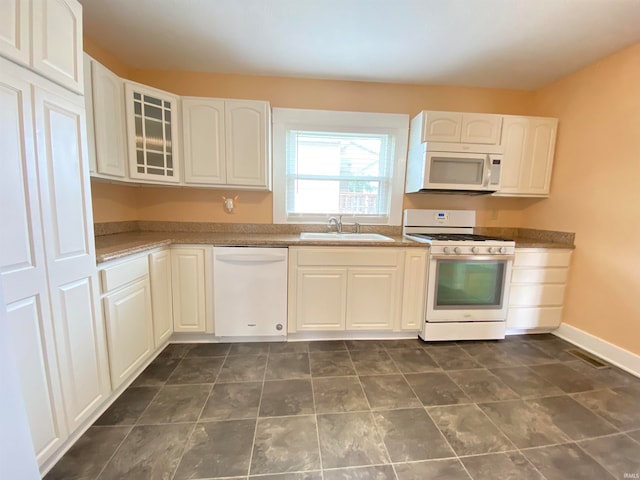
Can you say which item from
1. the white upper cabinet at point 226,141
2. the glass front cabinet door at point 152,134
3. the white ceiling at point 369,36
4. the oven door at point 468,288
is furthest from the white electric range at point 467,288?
the glass front cabinet door at point 152,134

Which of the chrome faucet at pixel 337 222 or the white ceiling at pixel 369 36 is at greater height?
the white ceiling at pixel 369 36

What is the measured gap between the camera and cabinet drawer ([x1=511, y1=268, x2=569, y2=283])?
98.9 inches

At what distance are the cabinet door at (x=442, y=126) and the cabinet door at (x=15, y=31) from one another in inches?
103

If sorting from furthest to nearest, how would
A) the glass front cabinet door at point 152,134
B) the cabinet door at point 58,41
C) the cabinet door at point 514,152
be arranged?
the cabinet door at point 514,152, the glass front cabinet door at point 152,134, the cabinet door at point 58,41

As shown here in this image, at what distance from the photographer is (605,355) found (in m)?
2.23

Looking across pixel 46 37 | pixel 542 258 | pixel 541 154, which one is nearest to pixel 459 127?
pixel 541 154

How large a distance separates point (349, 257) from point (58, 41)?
82.3 inches

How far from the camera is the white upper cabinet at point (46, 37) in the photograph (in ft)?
3.29

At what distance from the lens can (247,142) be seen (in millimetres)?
2432

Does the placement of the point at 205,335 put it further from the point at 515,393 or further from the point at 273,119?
the point at 515,393

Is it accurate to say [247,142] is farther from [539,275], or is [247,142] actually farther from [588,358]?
[588,358]

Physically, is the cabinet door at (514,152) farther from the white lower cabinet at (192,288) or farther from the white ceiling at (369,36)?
the white lower cabinet at (192,288)

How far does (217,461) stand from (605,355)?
3029 millimetres

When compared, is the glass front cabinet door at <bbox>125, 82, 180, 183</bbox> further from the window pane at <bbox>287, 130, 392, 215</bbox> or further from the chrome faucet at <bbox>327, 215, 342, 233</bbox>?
the chrome faucet at <bbox>327, 215, 342, 233</bbox>
